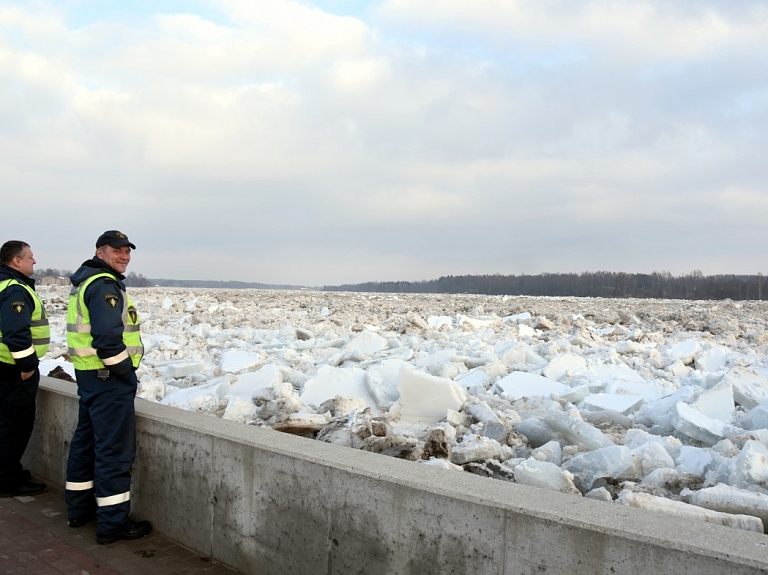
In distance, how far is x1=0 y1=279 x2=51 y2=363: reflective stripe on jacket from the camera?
4449mm

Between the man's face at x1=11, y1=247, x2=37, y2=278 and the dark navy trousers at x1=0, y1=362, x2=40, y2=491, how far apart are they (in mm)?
728

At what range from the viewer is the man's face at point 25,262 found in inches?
183

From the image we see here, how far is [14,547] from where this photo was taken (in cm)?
348

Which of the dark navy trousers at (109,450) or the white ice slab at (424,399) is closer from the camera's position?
the dark navy trousers at (109,450)

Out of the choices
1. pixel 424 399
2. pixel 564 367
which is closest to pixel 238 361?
pixel 424 399

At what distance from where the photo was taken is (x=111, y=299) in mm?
3664

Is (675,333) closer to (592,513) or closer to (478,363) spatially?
(478,363)

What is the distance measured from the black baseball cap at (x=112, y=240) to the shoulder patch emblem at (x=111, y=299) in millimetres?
362

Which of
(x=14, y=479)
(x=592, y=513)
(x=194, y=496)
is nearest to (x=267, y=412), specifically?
(x=14, y=479)

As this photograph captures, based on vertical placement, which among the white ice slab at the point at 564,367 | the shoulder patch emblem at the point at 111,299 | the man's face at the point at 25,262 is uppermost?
the man's face at the point at 25,262

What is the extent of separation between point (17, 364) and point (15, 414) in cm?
39

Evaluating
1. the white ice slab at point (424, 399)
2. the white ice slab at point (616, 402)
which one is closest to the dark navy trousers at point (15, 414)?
the white ice slab at point (424, 399)

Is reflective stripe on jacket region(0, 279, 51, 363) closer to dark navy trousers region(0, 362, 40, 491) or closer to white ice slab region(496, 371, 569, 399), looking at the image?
dark navy trousers region(0, 362, 40, 491)

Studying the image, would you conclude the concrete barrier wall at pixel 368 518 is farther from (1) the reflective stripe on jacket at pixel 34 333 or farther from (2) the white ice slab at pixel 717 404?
(2) the white ice slab at pixel 717 404
